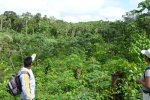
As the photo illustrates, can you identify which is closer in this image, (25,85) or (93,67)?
(25,85)

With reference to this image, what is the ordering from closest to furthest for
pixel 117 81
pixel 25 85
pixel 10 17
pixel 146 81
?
1. pixel 146 81
2. pixel 25 85
3. pixel 117 81
4. pixel 10 17

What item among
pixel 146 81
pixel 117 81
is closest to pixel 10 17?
pixel 117 81

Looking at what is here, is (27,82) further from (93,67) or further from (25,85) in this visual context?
(93,67)

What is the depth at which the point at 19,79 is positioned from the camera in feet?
23.1

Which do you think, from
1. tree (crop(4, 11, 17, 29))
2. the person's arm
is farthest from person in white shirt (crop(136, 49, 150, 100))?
tree (crop(4, 11, 17, 29))

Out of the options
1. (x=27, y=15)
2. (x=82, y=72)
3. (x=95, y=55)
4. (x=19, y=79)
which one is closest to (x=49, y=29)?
(x=27, y=15)

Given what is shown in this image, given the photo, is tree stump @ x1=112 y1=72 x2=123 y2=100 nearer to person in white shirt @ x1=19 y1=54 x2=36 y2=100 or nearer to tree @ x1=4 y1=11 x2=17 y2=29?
person in white shirt @ x1=19 y1=54 x2=36 y2=100

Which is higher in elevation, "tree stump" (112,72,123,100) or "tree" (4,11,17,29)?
"tree" (4,11,17,29)

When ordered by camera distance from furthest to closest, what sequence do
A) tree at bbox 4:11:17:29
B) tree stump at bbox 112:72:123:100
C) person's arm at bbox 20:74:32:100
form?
1. tree at bbox 4:11:17:29
2. tree stump at bbox 112:72:123:100
3. person's arm at bbox 20:74:32:100

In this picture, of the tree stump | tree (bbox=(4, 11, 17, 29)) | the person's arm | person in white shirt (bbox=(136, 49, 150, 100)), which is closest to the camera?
person in white shirt (bbox=(136, 49, 150, 100))

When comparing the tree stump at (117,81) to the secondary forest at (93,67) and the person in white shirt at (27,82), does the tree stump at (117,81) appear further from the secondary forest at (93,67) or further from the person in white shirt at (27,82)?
the person in white shirt at (27,82)

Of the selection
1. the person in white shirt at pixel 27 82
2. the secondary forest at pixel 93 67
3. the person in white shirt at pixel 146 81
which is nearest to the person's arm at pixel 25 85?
the person in white shirt at pixel 27 82

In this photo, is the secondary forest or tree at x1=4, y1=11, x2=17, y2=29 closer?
the secondary forest

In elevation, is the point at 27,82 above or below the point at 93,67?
above
